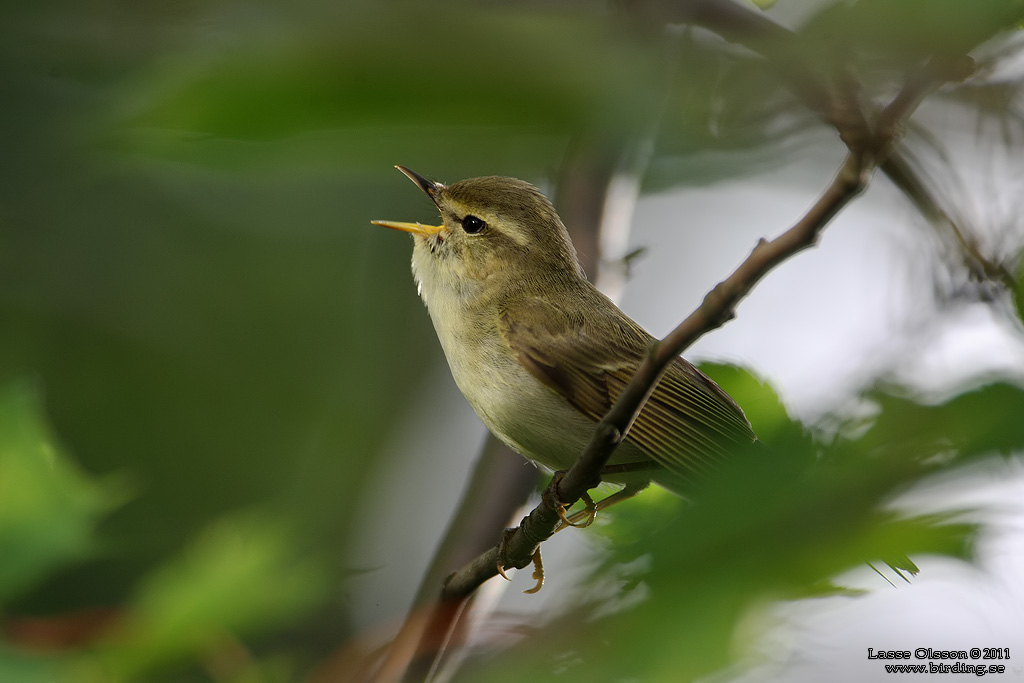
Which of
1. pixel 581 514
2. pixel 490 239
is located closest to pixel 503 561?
pixel 581 514

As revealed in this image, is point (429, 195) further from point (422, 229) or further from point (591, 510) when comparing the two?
point (591, 510)

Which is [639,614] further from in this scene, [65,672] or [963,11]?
[65,672]

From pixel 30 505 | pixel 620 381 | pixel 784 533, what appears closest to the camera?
pixel 784 533

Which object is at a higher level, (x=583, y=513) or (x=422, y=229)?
(x=422, y=229)

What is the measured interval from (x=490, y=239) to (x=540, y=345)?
526 millimetres

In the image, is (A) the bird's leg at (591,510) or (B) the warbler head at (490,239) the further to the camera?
(B) the warbler head at (490,239)

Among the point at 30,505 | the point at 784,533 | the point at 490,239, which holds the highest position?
the point at 490,239

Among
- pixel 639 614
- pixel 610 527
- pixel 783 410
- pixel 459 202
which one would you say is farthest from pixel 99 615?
pixel 459 202

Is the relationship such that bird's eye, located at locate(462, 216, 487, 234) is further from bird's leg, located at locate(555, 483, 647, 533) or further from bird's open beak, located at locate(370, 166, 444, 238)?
bird's leg, located at locate(555, 483, 647, 533)

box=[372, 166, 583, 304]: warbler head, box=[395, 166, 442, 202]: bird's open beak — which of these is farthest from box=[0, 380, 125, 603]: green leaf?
box=[395, 166, 442, 202]: bird's open beak

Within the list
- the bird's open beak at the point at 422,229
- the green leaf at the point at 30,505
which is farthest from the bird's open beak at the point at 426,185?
the green leaf at the point at 30,505

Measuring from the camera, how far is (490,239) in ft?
9.31

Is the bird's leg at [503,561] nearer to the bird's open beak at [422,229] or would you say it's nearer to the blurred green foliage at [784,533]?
the blurred green foliage at [784,533]

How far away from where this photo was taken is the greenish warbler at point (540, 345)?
7.43ft
